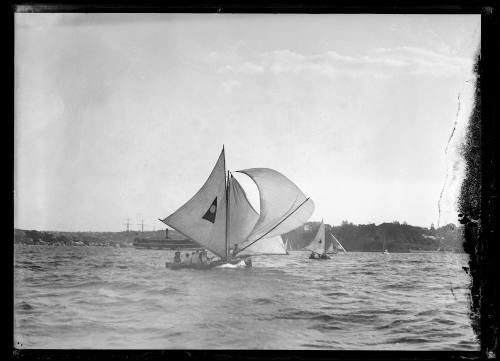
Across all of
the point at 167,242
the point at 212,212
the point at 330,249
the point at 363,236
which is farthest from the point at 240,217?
the point at 363,236

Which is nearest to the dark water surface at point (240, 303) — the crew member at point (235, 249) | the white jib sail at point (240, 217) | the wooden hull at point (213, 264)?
the wooden hull at point (213, 264)

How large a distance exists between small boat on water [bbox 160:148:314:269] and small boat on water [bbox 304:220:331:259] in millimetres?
112

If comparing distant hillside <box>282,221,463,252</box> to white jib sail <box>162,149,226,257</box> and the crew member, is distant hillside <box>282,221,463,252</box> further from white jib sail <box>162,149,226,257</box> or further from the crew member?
white jib sail <box>162,149,226,257</box>

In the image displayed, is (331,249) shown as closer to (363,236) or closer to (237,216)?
(363,236)

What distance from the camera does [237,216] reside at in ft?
10.7

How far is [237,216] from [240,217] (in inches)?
0.8

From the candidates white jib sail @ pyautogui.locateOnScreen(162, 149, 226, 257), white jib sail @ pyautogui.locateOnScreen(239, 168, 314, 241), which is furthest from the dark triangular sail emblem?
white jib sail @ pyautogui.locateOnScreen(239, 168, 314, 241)

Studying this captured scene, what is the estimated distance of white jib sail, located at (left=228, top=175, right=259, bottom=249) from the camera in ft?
10.4

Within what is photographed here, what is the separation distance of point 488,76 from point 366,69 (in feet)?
2.28

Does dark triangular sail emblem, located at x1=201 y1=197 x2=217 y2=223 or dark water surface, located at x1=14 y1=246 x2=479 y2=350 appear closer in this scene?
dark water surface, located at x1=14 y1=246 x2=479 y2=350

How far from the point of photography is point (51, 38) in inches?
115

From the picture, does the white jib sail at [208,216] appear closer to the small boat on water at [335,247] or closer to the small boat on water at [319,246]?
the small boat on water at [319,246]

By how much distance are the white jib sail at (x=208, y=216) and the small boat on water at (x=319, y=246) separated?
57 cm
